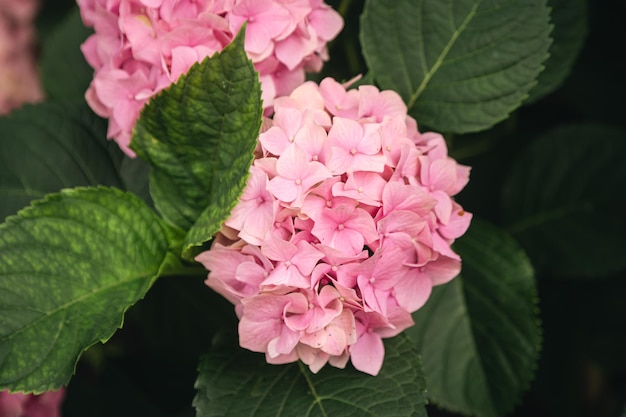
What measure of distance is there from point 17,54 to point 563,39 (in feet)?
4.30

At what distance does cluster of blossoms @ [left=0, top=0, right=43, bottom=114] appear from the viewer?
1.78m

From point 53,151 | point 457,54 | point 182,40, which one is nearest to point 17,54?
point 53,151

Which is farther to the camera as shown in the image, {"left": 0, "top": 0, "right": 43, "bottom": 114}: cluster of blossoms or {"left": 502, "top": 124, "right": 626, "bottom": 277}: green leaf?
{"left": 0, "top": 0, "right": 43, "bottom": 114}: cluster of blossoms

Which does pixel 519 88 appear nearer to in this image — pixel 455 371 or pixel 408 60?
pixel 408 60

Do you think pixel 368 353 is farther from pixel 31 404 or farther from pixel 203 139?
pixel 31 404

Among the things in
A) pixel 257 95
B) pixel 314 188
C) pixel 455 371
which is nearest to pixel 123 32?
pixel 257 95

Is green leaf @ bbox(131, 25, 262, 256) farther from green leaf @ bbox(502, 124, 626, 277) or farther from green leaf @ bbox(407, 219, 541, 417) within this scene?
green leaf @ bbox(502, 124, 626, 277)

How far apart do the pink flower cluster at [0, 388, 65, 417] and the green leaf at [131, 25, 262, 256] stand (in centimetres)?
46

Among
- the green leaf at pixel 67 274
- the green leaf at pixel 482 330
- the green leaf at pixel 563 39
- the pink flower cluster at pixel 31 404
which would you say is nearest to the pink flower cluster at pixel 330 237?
the green leaf at pixel 67 274

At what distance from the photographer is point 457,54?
3.27 feet

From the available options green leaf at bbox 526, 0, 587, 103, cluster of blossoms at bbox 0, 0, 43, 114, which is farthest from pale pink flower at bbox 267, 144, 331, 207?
cluster of blossoms at bbox 0, 0, 43, 114

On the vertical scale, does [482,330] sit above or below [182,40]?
below

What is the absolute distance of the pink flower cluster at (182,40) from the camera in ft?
2.82

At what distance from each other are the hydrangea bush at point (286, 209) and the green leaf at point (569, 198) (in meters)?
0.02
